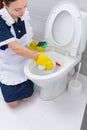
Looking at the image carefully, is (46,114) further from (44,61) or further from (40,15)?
(40,15)

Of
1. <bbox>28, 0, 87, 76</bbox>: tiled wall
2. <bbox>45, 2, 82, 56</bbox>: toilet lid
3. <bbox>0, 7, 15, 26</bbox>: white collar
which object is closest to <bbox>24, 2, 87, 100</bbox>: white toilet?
<bbox>45, 2, 82, 56</bbox>: toilet lid

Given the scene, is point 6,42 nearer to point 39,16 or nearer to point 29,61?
point 29,61

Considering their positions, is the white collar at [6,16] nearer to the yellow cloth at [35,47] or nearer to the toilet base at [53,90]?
the yellow cloth at [35,47]

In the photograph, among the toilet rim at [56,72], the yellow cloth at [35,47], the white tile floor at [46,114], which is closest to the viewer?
the toilet rim at [56,72]

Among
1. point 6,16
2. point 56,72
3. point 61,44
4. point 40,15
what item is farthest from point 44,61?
point 40,15

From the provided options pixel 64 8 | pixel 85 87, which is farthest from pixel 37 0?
pixel 85 87

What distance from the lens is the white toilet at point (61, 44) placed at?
1350 millimetres

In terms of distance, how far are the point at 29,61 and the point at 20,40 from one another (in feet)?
0.52

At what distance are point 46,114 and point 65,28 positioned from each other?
0.62m

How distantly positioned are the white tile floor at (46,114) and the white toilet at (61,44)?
0.08 meters

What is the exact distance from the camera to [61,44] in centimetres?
150

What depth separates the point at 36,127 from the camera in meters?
1.41

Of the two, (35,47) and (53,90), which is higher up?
(35,47)

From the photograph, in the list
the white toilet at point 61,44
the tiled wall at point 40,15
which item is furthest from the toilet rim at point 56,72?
the tiled wall at point 40,15
